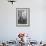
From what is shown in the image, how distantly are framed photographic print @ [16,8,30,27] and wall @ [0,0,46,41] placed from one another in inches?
5.2

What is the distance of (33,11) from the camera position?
571cm

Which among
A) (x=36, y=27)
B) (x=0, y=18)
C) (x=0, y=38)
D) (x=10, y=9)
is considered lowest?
(x=0, y=38)

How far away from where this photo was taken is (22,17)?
579 cm

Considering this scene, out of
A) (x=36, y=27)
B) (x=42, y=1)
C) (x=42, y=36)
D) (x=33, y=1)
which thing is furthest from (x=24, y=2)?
(x=42, y=36)

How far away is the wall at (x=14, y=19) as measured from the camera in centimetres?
571

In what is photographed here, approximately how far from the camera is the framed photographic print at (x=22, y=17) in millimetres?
5746

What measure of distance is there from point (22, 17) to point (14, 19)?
36cm

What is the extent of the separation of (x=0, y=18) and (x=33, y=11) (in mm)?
1454

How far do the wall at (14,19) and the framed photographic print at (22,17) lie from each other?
0.13 m

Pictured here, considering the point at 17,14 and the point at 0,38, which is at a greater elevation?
the point at 17,14

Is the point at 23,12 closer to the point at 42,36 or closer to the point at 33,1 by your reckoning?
the point at 33,1

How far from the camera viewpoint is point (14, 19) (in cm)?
573

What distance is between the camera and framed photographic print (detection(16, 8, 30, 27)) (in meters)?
5.75

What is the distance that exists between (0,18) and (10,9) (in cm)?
58
